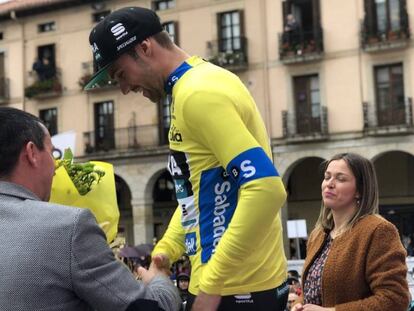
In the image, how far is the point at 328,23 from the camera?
985 inches

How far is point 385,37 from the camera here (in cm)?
2373

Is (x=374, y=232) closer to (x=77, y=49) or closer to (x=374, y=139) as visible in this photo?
(x=374, y=139)

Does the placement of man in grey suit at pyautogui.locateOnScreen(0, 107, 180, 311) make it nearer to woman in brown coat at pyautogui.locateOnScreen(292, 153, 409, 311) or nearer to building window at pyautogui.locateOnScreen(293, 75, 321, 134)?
woman in brown coat at pyautogui.locateOnScreen(292, 153, 409, 311)

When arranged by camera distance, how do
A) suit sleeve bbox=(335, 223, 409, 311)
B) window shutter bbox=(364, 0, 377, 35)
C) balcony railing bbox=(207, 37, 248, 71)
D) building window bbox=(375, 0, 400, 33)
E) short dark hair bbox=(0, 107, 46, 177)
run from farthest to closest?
balcony railing bbox=(207, 37, 248, 71)
window shutter bbox=(364, 0, 377, 35)
building window bbox=(375, 0, 400, 33)
suit sleeve bbox=(335, 223, 409, 311)
short dark hair bbox=(0, 107, 46, 177)

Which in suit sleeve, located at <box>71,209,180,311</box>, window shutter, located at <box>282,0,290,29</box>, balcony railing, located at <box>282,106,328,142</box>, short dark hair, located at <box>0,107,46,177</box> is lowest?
suit sleeve, located at <box>71,209,180,311</box>

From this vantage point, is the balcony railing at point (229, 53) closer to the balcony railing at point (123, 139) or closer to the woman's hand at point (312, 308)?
the balcony railing at point (123, 139)

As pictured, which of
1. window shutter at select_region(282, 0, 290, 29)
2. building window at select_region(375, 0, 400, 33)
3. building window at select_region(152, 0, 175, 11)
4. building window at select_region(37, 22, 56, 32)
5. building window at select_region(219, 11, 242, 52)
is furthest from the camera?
building window at select_region(37, 22, 56, 32)

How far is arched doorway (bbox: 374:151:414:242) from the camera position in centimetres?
2534

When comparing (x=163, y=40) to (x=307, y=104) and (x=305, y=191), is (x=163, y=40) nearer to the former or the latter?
(x=307, y=104)

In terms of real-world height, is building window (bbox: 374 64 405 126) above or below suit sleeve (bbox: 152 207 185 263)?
above

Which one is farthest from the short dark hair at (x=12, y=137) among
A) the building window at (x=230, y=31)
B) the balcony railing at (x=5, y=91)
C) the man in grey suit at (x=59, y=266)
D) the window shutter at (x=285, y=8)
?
the balcony railing at (x=5, y=91)

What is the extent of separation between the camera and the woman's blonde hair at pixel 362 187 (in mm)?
3463

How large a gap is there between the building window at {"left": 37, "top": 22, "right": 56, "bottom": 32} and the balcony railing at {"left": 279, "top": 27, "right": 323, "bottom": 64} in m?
10.9

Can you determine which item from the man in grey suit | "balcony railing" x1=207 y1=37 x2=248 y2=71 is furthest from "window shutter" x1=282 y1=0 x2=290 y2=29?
the man in grey suit
